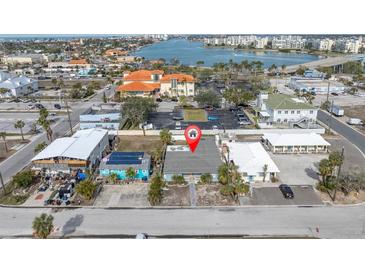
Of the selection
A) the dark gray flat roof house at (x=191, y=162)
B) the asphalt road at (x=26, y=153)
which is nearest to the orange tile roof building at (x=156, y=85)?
the asphalt road at (x=26, y=153)

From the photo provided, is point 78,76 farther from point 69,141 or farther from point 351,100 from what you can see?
point 351,100

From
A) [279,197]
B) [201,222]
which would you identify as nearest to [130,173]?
[201,222]

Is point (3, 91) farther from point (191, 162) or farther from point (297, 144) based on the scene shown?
point (297, 144)

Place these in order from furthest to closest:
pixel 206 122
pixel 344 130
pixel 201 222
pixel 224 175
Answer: pixel 206 122
pixel 344 130
pixel 224 175
pixel 201 222

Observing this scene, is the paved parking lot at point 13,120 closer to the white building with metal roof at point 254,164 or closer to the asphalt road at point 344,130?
the white building with metal roof at point 254,164

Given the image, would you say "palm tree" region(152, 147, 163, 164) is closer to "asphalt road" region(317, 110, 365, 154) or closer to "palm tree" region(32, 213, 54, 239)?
"palm tree" region(32, 213, 54, 239)

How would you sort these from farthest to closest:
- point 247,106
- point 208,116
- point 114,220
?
point 247,106 → point 208,116 → point 114,220

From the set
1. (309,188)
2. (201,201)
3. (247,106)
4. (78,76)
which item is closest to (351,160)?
(309,188)
